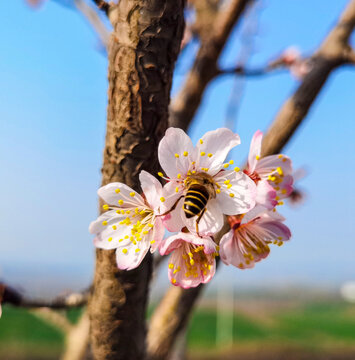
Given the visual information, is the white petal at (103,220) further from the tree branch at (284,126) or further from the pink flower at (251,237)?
the tree branch at (284,126)

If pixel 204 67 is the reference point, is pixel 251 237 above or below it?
below

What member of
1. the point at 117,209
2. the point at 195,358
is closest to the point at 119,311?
the point at 117,209

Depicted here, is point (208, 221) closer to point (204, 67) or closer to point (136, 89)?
point (136, 89)

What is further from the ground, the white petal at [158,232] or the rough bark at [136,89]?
the rough bark at [136,89]

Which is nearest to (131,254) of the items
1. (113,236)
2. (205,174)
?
(113,236)

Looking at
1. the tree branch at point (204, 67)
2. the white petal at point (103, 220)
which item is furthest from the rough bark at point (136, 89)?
the tree branch at point (204, 67)

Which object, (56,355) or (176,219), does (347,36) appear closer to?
(176,219)

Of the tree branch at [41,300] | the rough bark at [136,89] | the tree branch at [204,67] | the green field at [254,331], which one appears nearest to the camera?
the rough bark at [136,89]
